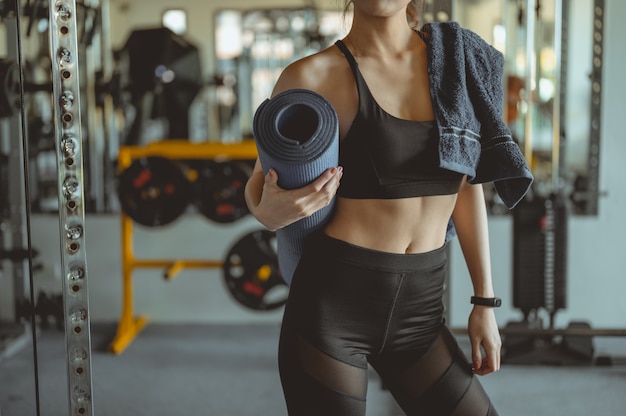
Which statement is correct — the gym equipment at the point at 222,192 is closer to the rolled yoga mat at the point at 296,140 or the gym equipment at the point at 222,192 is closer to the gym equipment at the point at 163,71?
the gym equipment at the point at 163,71

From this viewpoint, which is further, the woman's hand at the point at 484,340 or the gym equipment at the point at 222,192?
the gym equipment at the point at 222,192

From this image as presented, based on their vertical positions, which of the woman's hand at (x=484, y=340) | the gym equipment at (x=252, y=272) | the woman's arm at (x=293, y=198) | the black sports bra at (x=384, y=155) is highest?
the black sports bra at (x=384, y=155)

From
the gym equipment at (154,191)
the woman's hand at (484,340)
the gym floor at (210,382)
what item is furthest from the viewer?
the gym equipment at (154,191)

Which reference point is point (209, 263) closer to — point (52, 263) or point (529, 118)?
point (52, 263)

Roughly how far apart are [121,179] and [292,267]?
8.62 feet

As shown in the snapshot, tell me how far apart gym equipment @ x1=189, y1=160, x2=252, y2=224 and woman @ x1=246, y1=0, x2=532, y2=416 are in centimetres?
245

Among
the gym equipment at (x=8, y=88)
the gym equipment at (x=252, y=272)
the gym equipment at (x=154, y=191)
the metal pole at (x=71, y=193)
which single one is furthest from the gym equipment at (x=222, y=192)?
the metal pole at (x=71, y=193)

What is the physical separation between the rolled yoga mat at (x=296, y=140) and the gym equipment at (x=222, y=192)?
2.60m

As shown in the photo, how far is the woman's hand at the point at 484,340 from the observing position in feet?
4.27

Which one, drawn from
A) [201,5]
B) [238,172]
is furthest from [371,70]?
[201,5]

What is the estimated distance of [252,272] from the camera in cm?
358

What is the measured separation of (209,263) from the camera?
386 centimetres

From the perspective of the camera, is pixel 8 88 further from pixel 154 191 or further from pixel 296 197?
pixel 296 197

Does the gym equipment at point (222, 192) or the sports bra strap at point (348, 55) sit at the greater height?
the sports bra strap at point (348, 55)
